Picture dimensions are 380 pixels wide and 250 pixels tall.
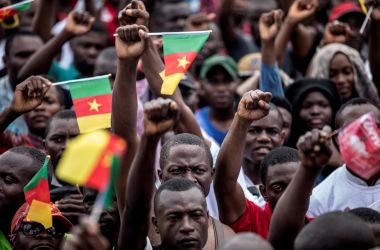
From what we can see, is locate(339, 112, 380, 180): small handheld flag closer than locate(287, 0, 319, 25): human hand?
Yes

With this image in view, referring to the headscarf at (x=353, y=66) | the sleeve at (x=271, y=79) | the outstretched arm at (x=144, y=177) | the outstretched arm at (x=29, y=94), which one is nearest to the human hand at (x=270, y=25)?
the sleeve at (x=271, y=79)

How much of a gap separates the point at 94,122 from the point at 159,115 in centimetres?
169

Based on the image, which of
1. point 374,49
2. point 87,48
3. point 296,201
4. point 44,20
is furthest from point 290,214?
point 87,48

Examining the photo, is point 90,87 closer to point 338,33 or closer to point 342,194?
point 342,194

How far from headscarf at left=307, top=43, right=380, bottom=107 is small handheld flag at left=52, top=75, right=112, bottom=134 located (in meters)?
3.09

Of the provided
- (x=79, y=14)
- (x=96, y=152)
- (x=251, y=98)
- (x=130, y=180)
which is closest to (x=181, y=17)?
(x=79, y=14)

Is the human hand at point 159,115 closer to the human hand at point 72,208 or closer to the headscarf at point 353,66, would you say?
the human hand at point 72,208

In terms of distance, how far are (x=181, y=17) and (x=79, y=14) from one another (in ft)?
9.05

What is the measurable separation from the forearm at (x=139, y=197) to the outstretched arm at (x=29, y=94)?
1785 mm

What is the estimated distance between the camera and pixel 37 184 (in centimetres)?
656

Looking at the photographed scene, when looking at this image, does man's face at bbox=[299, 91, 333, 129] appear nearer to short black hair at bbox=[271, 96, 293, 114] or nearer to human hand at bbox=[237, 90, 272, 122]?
short black hair at bbox=[271, 96, 293, 114]

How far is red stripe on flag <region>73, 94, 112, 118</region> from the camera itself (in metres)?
7.05

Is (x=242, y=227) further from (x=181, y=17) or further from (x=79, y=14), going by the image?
(x=181, y=17)

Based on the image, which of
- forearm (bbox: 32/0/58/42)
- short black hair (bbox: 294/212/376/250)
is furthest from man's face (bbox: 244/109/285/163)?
forearm (bbox: 32/0/58/42)
